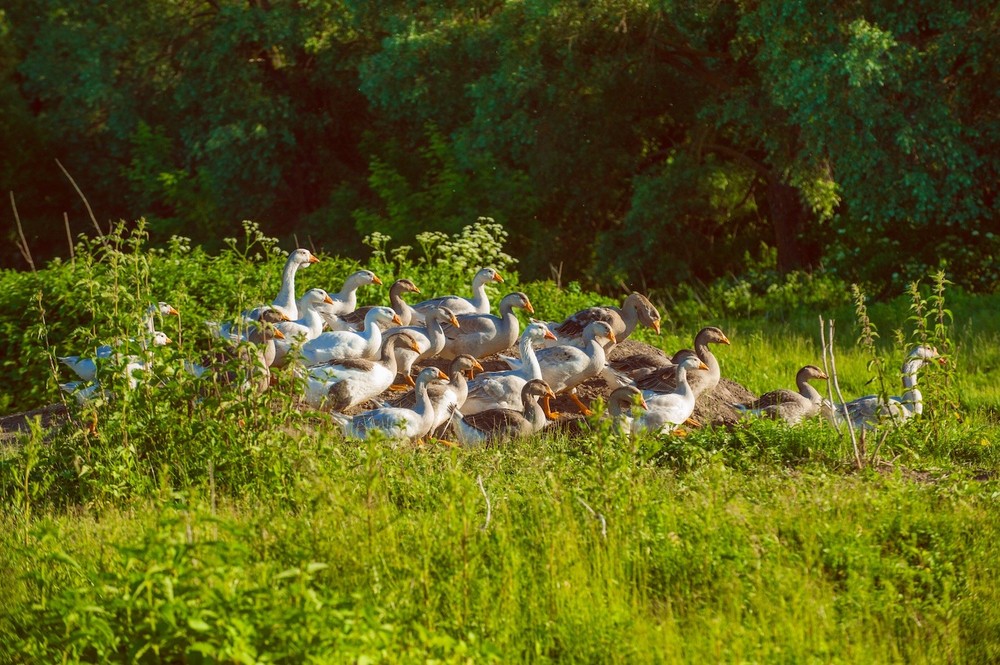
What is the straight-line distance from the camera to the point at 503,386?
10039 millimetres

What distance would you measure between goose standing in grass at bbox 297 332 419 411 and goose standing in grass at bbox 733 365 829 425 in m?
2.71

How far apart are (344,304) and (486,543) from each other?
5818 mm

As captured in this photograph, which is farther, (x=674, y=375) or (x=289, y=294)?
(x=289, y=294)

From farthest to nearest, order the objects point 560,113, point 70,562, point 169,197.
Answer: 1. point 169,197
2. point 560,113
3. point 70,562

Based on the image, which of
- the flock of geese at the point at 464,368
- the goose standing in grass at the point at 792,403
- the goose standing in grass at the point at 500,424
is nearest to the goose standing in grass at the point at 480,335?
the flock of geese at the point at 464,368

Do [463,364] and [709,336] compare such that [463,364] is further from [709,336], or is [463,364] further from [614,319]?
[709,336]

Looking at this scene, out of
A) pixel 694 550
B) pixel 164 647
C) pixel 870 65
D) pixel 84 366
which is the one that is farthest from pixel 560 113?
pixel 164 647

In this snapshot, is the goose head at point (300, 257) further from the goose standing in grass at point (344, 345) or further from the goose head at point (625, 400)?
the goose head at point (625, 400)

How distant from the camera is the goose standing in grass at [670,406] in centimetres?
925

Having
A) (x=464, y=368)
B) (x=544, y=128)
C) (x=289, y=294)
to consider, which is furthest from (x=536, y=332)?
(x=544, y=128)

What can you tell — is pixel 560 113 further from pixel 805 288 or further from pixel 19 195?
pixel 19 195

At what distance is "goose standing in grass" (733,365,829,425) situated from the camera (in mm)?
9555

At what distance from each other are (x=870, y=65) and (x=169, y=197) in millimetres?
18372

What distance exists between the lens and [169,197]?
29484 millimetres
